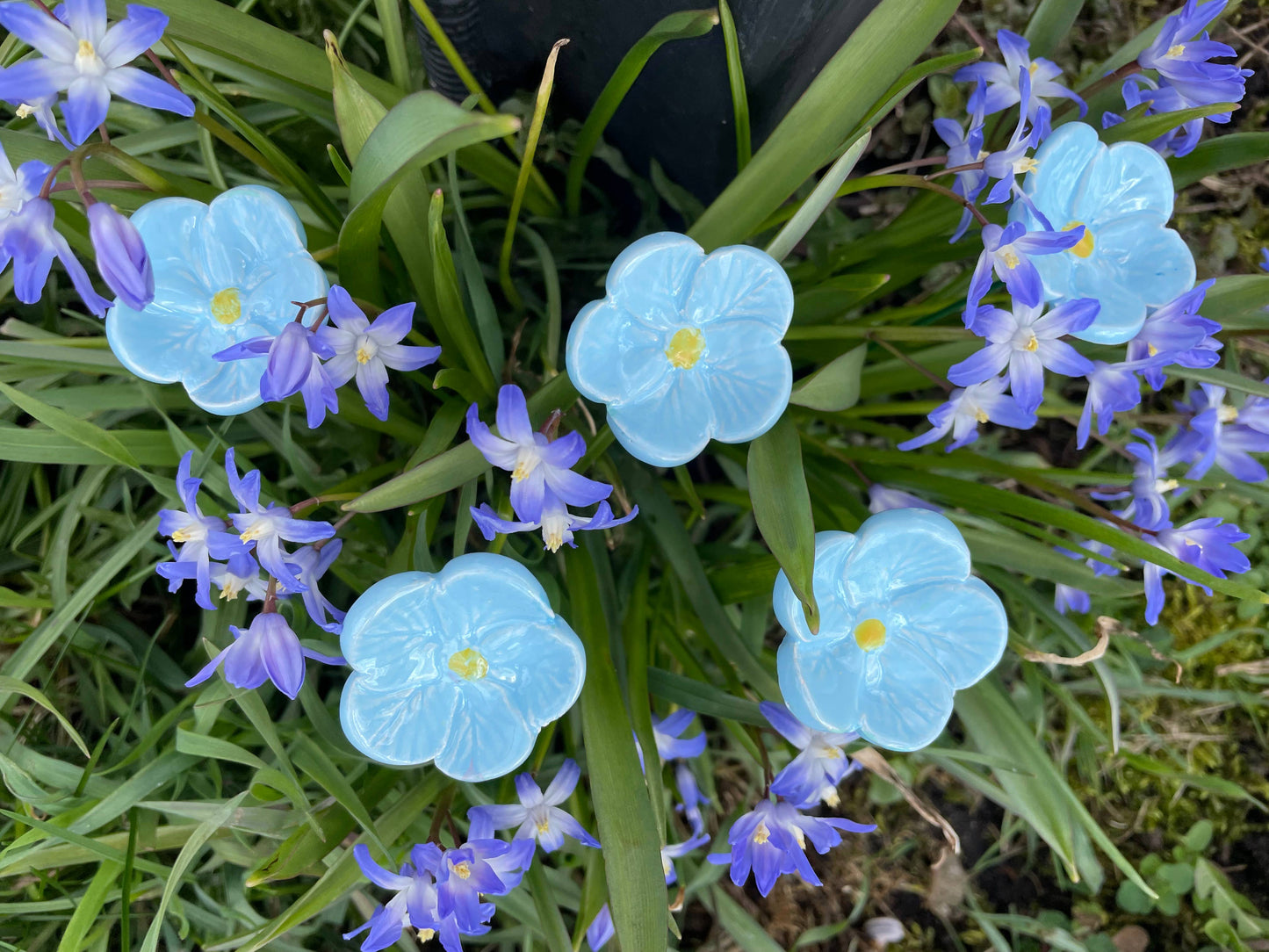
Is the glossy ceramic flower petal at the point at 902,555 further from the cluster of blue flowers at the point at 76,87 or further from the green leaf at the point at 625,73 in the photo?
the cluster of blue flowers at the point at 76,87

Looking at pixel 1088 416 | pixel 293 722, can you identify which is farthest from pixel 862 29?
pixel 293 722

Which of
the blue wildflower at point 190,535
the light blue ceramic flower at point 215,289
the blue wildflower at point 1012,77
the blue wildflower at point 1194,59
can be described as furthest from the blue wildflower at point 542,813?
the blue wildflower at point 1194,59

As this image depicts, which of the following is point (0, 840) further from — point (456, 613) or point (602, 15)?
point (602, 15)

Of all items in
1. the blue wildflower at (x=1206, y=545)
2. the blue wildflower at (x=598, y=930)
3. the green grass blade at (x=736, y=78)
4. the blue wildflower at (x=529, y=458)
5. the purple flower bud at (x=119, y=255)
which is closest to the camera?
the purple flower bud at (x=119, y=255)

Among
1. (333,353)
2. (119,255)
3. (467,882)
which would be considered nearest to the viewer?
(119,255)

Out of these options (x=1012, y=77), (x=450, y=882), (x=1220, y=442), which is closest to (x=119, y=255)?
(x=450, y=882)

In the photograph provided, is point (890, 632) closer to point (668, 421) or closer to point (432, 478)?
point (668, 421)
